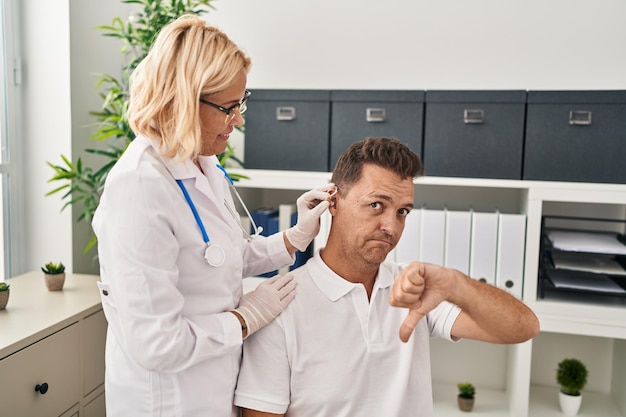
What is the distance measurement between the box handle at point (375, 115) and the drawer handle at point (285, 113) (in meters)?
0.28

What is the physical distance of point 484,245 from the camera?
2.10m

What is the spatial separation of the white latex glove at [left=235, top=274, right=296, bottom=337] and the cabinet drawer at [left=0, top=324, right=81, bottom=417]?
64 centimetres

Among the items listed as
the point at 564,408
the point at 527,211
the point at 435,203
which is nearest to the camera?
the point at 527,211

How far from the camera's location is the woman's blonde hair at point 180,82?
1098 millimetres

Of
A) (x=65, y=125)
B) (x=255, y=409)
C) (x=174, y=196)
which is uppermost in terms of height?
(x=65, y=125)

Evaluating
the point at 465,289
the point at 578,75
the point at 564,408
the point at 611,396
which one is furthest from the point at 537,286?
the point at 465,289

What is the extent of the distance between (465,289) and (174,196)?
59cm

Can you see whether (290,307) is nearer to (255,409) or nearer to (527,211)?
(255,409)

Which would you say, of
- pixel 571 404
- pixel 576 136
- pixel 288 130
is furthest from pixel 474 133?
pixel 571 404

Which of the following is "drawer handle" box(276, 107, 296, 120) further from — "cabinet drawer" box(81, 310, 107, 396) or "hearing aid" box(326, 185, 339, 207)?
"cabinet drawer" box(81, 310, 107, 396)

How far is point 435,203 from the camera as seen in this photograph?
249 centimetres

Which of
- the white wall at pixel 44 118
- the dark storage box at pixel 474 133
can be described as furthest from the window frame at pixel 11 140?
the dark storage box at pixel 474 133

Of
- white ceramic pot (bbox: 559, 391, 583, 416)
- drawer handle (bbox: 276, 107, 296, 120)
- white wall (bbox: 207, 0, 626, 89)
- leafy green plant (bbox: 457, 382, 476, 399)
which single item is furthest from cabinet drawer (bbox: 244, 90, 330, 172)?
white ceramic pot (bbox: 559, 391, 583, 416)

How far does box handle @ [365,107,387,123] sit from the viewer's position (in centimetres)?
213
